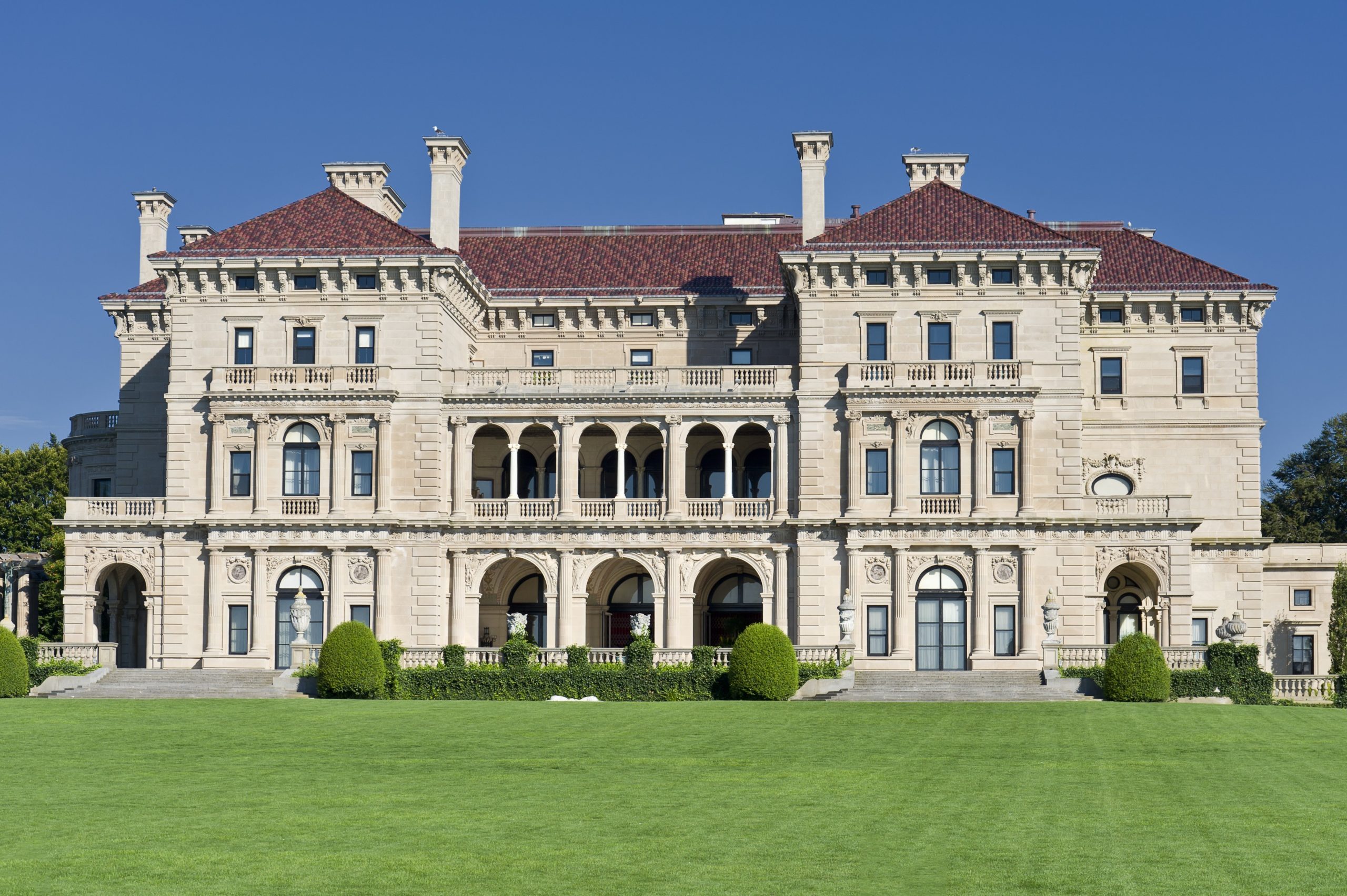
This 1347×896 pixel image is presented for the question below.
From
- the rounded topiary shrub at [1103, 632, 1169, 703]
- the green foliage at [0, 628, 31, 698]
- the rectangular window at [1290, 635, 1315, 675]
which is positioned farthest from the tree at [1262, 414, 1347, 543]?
the green foliage at [0, 628, 31, 698]

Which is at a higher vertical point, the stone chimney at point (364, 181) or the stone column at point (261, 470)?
the stone chimney at point (364, 181)

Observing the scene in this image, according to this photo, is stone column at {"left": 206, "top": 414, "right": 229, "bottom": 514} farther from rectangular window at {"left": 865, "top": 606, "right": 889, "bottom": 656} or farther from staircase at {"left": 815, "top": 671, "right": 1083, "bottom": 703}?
staircase at {"left": 815, "top": 671, "right": 1083, "bottom": 703}

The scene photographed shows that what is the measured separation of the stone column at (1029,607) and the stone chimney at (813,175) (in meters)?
15.5

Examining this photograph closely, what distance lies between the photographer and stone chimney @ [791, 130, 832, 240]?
227 ft

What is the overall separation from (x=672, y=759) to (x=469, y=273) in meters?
38.4

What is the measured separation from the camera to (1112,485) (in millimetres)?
69875

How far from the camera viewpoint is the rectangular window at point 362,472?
213ft

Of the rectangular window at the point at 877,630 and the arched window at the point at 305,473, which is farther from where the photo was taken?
the arched window at the point at 305,473

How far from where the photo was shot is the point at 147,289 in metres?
74.7

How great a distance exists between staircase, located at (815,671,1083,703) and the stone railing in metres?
6.01

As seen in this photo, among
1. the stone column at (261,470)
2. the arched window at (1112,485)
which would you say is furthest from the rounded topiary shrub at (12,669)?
the arched window at (1112,485)

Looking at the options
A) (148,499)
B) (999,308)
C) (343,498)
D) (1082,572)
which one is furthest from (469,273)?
(1082,572)

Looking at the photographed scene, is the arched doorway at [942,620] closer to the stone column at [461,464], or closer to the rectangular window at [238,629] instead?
the stone column at [461,464]

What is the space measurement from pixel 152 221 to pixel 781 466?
31.3m
